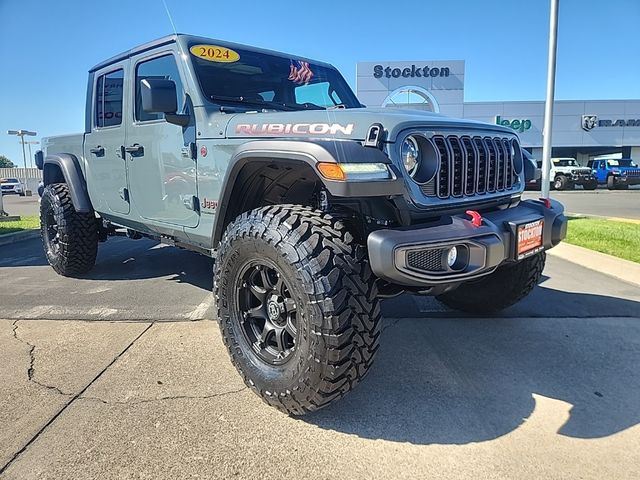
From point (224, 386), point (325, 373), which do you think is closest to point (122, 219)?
point (224, 386)

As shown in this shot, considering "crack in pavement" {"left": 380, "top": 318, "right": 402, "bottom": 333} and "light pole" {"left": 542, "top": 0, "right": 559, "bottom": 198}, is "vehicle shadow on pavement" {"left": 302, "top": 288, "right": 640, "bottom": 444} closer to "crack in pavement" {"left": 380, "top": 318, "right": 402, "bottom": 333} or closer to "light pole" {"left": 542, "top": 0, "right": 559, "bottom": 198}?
"crack in pavement" {"left": 380, "top": 318, "right": 402, "bottom": 333}

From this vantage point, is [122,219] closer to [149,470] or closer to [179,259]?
[179,259]

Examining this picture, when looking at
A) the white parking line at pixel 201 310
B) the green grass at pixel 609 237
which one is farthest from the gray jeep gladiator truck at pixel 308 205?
the green grass at pixel 609 237

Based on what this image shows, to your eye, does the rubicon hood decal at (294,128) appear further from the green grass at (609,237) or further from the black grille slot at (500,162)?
the green grass at (609,237)

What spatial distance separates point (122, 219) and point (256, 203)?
2053 millimetres

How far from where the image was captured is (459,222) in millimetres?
2471

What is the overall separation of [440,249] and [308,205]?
106 centimetres

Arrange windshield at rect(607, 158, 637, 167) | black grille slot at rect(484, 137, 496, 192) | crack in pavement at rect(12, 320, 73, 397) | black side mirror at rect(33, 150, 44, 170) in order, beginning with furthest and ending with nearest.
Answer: windshield at rect(607, 158, 637, 167)
black side mirror at rect(33, 150, 44, 170)
black grille slot at rect(484, 137, 496, 192)
crack in pavement at rect(12, 320, 73, 397)

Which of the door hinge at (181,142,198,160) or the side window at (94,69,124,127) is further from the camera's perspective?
the side window at (94,69,124,127)

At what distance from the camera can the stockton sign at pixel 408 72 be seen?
96.1ft

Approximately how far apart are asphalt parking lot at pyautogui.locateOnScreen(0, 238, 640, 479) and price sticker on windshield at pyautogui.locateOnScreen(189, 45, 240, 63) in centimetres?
207

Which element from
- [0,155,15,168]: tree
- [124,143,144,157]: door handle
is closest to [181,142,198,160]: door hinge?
[124,143,144,157]: door handle

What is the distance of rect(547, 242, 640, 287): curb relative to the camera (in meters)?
5.55

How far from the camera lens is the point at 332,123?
265 cm
